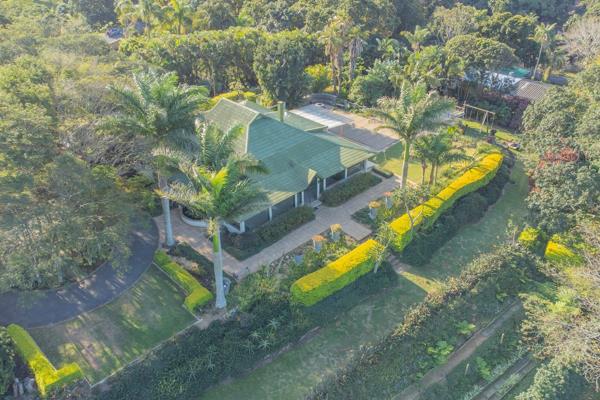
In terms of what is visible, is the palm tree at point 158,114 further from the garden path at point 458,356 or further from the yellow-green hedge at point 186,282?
the garden path at point 458,356

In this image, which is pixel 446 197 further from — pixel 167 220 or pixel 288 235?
pixel 167 220

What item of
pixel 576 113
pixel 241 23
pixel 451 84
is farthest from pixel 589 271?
pixel 241 23

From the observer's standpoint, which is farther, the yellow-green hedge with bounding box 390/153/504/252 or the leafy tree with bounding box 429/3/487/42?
the leafy tree with bounding box 429/3/487/42

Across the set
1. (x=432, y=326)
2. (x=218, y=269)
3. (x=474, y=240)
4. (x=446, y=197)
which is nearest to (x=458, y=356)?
(x=432, y=326)

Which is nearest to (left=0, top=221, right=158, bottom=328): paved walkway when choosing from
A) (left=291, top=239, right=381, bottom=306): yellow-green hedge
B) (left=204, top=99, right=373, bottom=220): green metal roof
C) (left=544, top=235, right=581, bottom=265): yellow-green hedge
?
(left=204, top=99, right=373, bottom=220): green metal roof

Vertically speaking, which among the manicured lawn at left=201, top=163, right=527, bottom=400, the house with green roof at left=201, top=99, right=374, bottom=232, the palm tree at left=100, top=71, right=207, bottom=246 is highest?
the palm tree at left=100, top=71, right=207, bottom=246

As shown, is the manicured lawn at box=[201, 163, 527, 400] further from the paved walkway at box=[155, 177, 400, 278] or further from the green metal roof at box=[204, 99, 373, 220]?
the green metal roof at box=[204, 99, 373, 220]

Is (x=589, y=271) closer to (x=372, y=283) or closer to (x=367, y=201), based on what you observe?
(x=372, y=283)

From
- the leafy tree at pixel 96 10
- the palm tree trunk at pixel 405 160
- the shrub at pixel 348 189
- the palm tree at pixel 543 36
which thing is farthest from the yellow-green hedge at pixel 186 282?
the leafy tree at pixel 96 10
